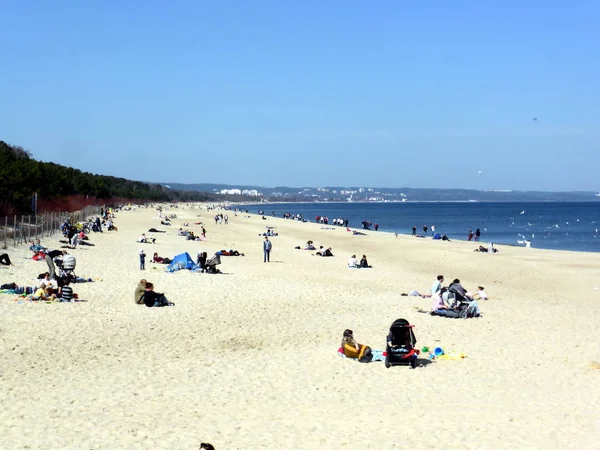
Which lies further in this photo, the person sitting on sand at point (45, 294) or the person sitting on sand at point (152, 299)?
the person sitting on sand at point (152, 299)

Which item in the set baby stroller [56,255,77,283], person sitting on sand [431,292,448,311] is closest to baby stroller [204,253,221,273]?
baby stroller [56,255,77,283]

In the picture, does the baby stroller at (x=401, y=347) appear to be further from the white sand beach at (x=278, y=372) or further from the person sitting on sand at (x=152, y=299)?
the person sitting on sand at (x=152, y=299)

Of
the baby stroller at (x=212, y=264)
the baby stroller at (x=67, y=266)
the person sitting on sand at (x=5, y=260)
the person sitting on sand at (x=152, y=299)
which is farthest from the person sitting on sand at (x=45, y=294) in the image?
the baby stroller at (x=212, y=264)

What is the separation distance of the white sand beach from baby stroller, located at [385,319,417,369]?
0.68ft

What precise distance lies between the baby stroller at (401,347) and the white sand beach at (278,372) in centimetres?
21

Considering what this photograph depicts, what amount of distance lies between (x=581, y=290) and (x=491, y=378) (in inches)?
633

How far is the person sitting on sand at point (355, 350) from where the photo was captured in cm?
1312

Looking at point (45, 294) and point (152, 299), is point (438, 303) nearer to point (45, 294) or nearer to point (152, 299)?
point (152, 299)

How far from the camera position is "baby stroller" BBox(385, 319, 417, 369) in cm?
1274

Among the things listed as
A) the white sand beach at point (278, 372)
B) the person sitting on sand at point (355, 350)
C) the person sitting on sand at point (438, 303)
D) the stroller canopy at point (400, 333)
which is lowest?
the white sand beach at point (278, 372)

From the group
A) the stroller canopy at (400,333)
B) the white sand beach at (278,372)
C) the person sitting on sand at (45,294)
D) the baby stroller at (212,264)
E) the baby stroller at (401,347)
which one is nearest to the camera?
the white sand beach at (278,372)

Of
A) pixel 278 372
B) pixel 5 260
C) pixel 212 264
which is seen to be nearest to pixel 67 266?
pixel 5 260

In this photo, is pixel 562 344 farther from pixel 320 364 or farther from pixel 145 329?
pixel 145 329

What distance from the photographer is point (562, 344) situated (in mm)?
14969
